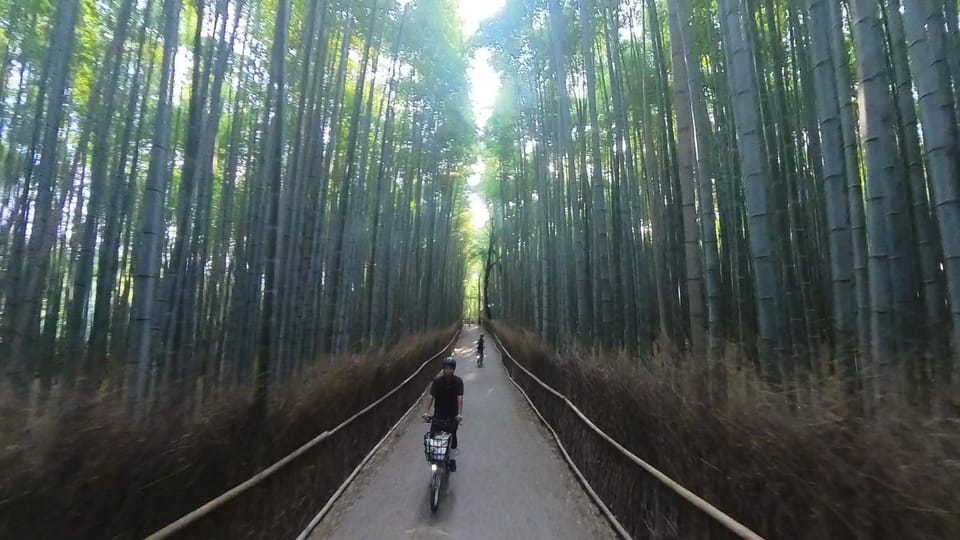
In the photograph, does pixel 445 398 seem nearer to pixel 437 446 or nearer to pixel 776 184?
pixel 437 446

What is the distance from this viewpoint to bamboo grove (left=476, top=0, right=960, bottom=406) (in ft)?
7.84

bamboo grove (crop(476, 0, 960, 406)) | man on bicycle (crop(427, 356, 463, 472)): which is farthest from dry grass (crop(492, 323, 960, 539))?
man on bicycle (crop(427, 356, 463, 472))

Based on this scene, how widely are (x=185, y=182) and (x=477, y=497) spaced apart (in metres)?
3.71

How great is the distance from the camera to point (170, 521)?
2018mm

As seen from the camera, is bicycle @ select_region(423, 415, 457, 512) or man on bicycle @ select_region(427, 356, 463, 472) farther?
man on bicycle @ select_region(427, 356, 463, 472)

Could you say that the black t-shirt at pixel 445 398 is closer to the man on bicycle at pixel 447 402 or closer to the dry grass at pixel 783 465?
the man on bicycle at pixel 447 402

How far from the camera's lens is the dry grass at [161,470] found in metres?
1.55

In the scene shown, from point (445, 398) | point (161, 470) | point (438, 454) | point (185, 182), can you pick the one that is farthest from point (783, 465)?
point (185, 182)

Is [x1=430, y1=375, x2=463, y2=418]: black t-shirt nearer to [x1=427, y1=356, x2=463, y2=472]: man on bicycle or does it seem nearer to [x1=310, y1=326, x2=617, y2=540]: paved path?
[x1=427, y1=356, x2=463, y2=472]: man on bicycle

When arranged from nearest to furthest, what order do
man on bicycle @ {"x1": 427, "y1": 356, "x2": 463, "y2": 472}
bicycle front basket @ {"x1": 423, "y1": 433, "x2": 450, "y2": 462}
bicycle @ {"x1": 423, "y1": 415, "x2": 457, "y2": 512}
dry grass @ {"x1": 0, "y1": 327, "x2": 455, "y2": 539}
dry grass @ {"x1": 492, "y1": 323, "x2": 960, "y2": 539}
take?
dry grass @ {"x1": 492, "y1": 323, "x2": 960, "y2": 539}
dry grass @ {"x1": 0, "y1": 327, "x2": 455, "y2": 539}
bicycle @ {"x1": 423, "y1": 415, "x2": 457, "y2": 512}
bicycle front basket @ {"x1": 423, "y1": 433, "x2": 450, "y2": 462}
man on bicycle @ {"x1": 427, "y1": 356, "x2": 463, "y2": 472}

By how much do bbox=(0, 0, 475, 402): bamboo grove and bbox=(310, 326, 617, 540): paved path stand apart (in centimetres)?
131

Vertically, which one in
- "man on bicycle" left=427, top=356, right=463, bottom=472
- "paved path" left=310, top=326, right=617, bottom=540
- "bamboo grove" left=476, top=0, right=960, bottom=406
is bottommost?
"paved path" left=310, top=326, right=617, bottom=540

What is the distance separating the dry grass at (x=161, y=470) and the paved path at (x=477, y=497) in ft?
1.60

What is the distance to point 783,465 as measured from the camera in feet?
6.10
